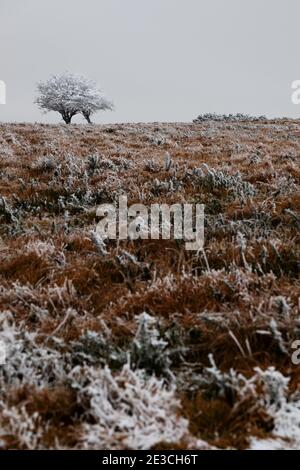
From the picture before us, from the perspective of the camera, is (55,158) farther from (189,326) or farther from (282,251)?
(189,326)

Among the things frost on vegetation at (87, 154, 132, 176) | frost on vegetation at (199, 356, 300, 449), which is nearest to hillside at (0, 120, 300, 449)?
frost on vegetation at (199, 356, 300, 449)

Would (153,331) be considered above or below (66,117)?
below

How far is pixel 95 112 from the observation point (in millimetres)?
74188

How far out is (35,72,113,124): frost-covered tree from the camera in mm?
68500

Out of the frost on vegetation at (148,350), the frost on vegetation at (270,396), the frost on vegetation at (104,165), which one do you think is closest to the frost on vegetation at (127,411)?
the frost on vegetation at (148,350)

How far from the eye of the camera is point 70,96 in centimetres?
6906

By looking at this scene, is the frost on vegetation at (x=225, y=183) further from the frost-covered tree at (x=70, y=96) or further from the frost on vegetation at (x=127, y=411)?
the frost-covered tree at (x=70, y=96)

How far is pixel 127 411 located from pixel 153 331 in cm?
73

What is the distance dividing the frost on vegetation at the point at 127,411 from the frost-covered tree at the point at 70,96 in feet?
225

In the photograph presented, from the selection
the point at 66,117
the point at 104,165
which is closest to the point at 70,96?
the point at 66,117

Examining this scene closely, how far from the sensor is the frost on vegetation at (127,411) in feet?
8.64

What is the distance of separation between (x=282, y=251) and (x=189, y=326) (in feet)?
5.77

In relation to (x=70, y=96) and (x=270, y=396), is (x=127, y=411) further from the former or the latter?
(x=70, y=96)

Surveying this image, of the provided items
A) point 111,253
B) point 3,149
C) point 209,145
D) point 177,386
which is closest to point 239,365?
point 177,386
